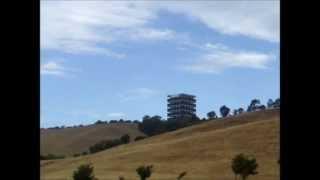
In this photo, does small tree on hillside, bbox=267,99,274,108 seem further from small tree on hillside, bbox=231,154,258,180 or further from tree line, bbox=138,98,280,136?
small tree on hillside, bbox=231,154,258,180

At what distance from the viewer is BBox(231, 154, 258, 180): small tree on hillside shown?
85cm

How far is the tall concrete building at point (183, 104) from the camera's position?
0.86 m

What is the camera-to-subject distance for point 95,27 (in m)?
0.89

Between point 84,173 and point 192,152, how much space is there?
0.26m

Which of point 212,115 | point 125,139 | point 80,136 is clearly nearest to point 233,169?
point 212,115

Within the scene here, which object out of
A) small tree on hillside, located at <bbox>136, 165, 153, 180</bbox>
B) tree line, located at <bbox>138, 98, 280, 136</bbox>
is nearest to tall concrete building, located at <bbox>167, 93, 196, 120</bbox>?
tree line, located at <bbox>138, 98, 280, 136</bbox>

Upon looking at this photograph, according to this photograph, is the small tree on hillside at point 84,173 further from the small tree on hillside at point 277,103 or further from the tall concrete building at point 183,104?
the small tree on hillside at point 277,103

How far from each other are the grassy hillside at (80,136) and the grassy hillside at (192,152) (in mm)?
29

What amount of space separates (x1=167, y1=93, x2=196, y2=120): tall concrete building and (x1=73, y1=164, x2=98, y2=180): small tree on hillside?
225 mm
